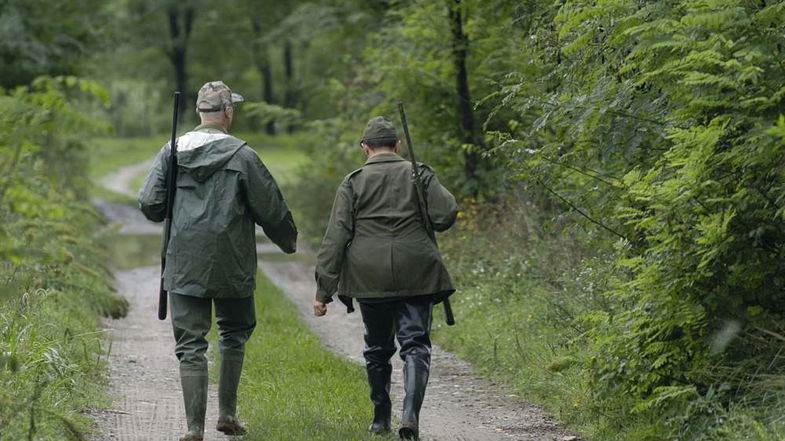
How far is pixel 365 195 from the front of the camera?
697cm

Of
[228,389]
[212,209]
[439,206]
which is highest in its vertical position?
[439,206]

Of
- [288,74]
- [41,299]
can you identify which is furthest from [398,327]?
[288,74]

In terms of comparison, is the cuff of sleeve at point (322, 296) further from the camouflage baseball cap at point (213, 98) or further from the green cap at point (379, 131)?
the camouflage baseball cap at point (213, 98)

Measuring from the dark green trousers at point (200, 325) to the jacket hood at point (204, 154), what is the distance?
76 cm

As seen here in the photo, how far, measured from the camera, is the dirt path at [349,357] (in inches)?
293

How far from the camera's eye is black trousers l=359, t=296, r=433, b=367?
22.8 feet

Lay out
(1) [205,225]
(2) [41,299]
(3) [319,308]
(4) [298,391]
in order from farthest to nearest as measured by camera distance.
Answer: (2) [41,299] < (4) [298,391] < (3) [319,308] < (1) [205,225]

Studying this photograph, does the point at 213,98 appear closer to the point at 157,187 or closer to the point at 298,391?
the point at 157,187

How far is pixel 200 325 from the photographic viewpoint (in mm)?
6758

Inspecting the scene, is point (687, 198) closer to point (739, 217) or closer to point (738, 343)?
point (739, 217)

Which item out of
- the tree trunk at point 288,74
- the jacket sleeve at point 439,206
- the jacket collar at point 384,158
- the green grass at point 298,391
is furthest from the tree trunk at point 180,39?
the jacket sleeve at point 439,206

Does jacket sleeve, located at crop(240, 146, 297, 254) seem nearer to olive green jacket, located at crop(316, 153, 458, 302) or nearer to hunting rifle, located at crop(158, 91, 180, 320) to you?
olive green jacket, located at crop(316, 153, 458, 302)

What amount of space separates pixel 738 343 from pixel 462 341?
15.9ft

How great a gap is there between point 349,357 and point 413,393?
163 inches
